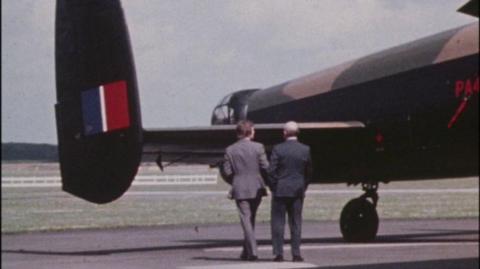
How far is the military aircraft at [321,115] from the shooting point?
5938 mm

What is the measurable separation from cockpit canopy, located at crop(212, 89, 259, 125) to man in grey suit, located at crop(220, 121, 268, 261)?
7.70 metres

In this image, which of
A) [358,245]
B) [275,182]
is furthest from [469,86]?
[358,245]

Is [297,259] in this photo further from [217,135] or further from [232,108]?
[232,108]

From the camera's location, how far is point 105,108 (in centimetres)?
594

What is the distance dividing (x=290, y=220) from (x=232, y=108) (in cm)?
854

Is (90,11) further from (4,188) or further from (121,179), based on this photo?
(4,188)

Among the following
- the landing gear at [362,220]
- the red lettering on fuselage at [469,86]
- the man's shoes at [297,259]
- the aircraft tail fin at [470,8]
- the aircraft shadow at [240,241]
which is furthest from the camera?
the landing gear at [362,220]

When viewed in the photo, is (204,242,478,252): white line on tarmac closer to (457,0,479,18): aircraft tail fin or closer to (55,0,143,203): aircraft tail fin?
(55,0,143,203): aircraft tail fin

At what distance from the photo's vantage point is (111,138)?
5898 millimetres

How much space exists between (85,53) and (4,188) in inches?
92.9

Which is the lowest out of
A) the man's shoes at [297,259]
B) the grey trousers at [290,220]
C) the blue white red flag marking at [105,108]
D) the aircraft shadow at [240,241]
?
the aircraft shadow at [240,241]

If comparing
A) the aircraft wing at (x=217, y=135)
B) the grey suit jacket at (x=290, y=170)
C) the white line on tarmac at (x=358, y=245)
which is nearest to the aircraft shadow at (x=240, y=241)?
the white line on tarmac at (x=358, y=245)

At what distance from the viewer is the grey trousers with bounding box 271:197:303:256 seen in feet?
38.9

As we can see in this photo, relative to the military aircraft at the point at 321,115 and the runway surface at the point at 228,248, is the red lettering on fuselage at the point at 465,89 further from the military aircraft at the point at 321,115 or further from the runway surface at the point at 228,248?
the runway surface at the point at 228,248
